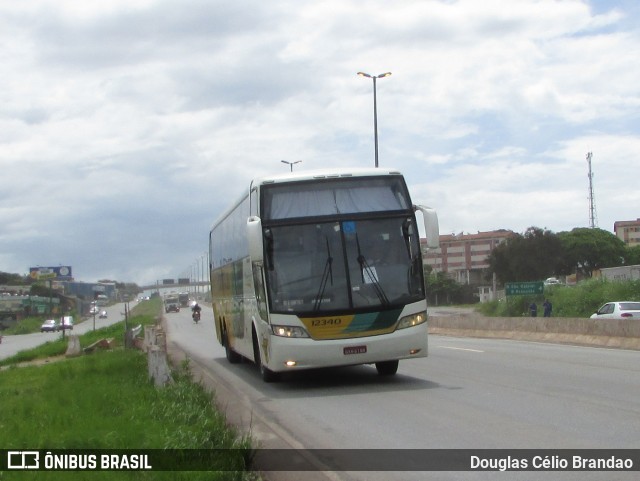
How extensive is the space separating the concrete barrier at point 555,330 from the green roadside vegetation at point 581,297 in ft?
49.3

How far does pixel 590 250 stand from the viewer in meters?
113

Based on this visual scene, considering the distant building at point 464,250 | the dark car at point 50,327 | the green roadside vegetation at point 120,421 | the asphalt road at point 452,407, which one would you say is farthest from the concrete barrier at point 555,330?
the distant building at point 464,250

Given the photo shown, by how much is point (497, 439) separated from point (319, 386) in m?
7.21

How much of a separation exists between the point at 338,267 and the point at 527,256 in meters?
84.9

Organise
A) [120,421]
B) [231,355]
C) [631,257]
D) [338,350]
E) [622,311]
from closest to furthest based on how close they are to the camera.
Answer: [120,421] < [338,350] < [231,355] < [622,311] < [631,257]

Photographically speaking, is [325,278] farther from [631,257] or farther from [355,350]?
[631,257]

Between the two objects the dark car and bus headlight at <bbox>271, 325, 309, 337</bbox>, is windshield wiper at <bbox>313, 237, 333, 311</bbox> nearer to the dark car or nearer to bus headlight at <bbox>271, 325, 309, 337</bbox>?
bus headlight at <bbox>271, 325, 309, 337</bbox>

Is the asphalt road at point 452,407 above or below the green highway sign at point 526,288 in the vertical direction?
below

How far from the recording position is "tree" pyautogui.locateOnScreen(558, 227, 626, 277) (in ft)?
363

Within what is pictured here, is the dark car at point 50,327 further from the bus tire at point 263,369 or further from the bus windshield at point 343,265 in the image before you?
the bus windshield at point 343,265

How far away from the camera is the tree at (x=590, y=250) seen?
11062cm

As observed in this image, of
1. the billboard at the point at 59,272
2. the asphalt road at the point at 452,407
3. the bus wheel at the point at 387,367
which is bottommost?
the asphalt road at the point at 452,407

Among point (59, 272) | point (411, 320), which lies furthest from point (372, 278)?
point (59, 272)

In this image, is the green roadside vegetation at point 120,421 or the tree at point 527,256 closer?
the green roadside vegetation at point 120,421
